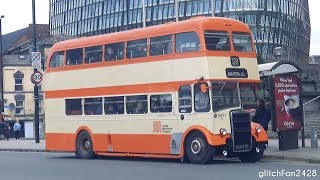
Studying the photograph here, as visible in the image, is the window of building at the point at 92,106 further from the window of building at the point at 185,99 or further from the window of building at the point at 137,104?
the window of building at the point at 185,99

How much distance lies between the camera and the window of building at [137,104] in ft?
70.1

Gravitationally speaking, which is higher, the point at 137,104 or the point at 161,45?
the point at 161,45

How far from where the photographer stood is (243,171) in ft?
53.9

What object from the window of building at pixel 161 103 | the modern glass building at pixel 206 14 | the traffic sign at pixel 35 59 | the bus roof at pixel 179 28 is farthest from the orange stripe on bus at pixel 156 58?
the modern glass building at pixel 206 14

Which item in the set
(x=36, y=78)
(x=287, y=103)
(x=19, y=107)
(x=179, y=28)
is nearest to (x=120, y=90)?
(x=179, y=28)

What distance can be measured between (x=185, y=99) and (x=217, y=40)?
208 centimetres

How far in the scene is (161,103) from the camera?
20.8 metres

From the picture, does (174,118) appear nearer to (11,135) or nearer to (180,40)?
(180,40)

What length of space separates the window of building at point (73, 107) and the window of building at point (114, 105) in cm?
159

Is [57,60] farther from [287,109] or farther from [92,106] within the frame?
[287,109]

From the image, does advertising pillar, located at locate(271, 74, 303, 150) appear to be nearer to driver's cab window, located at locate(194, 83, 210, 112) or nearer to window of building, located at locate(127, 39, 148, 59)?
driver's cab window, located at locate(194, 83, 210, 112)

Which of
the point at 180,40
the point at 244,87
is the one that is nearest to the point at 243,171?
the point at 244,87

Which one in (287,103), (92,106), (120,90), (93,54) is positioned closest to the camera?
(287,103)

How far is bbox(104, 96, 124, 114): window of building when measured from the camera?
22.4 metres
